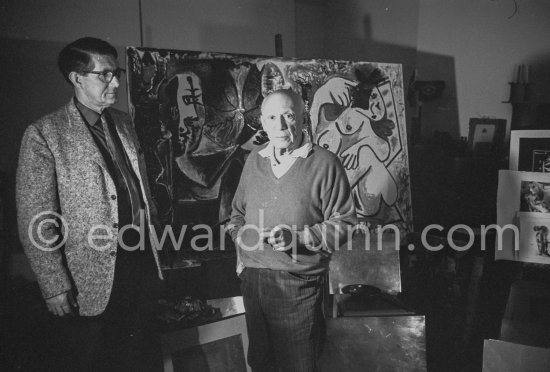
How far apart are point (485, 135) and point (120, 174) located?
2716mm

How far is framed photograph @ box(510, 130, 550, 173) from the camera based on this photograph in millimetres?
2031

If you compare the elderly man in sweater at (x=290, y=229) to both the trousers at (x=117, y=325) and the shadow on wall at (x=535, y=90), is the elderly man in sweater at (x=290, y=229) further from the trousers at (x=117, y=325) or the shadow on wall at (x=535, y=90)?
the shadow on wall at (x=535, y=90)

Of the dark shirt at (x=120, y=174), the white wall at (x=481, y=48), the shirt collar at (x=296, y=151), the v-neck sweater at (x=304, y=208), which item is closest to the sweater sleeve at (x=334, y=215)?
the v-neck sweater at (x=304, y=208)

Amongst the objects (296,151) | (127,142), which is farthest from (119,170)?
(296,151)

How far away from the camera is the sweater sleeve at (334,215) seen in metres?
1.47

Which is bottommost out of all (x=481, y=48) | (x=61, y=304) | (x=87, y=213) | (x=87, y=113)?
(x=61, y=304)

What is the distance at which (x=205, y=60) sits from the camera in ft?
7.55

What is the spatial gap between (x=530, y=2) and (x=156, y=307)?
11.0 ft

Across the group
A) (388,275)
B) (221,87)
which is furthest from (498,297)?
(221,87)

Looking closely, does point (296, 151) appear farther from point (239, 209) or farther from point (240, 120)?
point (240, 120)

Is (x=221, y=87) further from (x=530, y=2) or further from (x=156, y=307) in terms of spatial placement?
(x=530, y=2)

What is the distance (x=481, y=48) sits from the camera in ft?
9.68

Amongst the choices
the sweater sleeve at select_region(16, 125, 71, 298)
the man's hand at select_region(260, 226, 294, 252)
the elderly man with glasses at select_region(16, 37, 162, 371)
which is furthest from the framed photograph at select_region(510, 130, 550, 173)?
the sweater sleeve at select_region(16, 125, 71, 298)

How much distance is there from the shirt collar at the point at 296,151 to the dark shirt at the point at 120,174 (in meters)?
0.63
